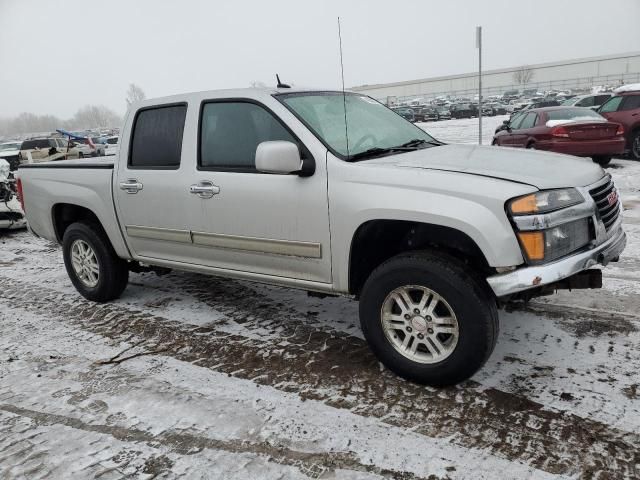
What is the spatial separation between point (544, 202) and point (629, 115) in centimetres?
1098

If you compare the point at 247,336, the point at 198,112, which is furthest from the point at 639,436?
the point at 198,112

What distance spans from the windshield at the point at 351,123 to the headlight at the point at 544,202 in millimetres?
1110

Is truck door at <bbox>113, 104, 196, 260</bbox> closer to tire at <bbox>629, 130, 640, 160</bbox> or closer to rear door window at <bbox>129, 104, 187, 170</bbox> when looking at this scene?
rear door window at <bbox>129, 104, 187, 170</bbox>

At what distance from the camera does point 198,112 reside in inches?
158

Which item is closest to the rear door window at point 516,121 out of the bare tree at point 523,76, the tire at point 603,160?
the tire at point 603,160

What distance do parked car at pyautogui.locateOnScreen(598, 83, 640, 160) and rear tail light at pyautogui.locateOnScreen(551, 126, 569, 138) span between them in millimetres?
2582

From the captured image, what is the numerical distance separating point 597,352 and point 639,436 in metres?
0.91

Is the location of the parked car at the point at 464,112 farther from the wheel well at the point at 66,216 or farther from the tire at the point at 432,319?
the tire at the point at 432,319

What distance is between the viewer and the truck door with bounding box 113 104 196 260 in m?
4.09

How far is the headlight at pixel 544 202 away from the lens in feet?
8.97

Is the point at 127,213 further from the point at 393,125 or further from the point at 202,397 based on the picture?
the point at 393,125

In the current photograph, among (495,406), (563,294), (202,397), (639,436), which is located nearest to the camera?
(639,436)

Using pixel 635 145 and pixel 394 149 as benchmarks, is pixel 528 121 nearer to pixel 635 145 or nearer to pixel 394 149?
pixel 635 145

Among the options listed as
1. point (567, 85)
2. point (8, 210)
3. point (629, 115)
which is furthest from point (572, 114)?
point (567, 85)
